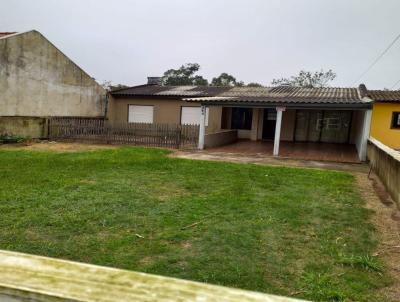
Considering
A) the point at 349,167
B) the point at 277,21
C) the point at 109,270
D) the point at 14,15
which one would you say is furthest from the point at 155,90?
the point at 109,270

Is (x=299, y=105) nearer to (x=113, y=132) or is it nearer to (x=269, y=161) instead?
(x=269, y=161)

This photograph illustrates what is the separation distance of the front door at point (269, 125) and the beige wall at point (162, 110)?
8.95 ft

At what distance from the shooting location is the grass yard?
3742 mm

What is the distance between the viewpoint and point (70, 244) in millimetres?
4348

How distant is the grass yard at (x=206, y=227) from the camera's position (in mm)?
3742

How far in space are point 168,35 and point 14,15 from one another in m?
14.7

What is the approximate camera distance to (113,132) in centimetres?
1712

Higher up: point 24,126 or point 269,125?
point 269,125

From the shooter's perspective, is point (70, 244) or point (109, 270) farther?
point (70, 244)

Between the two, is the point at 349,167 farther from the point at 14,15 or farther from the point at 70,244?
the point at 14,15

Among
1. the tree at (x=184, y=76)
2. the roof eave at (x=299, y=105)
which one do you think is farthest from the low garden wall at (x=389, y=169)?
the tree at (x=184, y=76)

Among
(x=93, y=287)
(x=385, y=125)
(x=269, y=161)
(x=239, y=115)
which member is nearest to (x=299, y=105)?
(x=269, y=161)

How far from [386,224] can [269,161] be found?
23.0ft

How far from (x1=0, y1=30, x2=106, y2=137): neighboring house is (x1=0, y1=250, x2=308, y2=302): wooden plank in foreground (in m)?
16.4
